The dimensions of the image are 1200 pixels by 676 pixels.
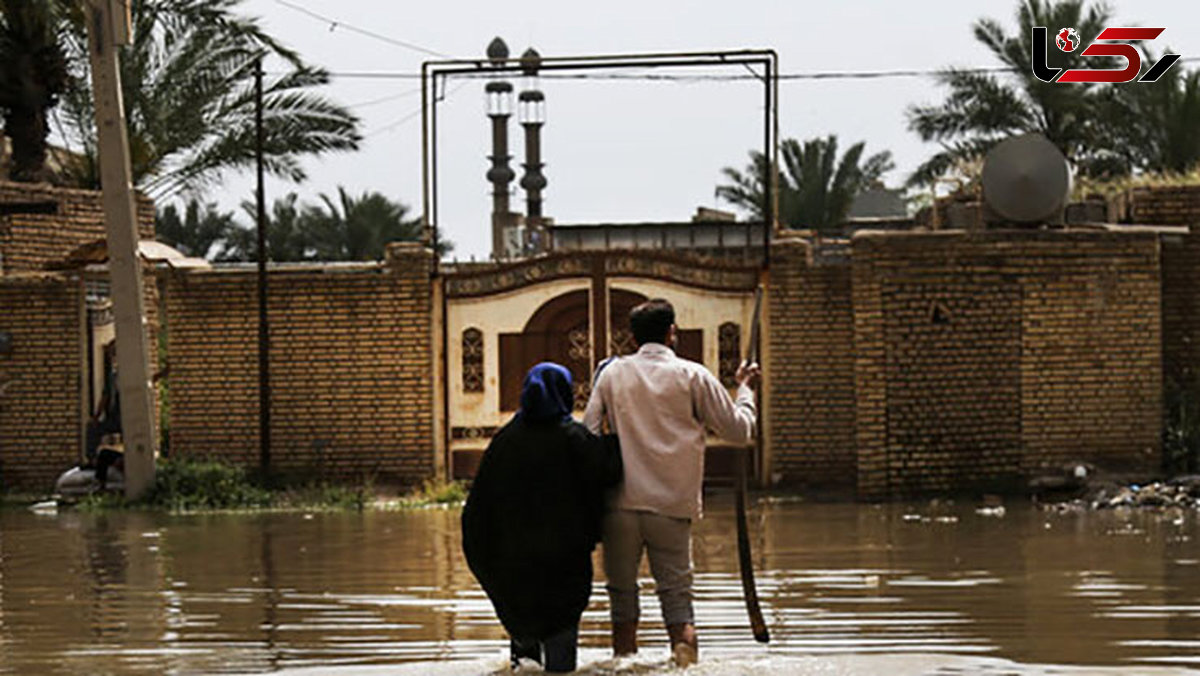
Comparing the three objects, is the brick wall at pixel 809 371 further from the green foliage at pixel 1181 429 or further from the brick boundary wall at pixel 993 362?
the green foliage at pixel 1181 429

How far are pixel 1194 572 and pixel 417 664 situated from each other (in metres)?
5.12

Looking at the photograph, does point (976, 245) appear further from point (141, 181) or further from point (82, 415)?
point (141, 181)

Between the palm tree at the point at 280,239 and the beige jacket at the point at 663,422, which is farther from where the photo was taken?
the palm tree at the point at 280,239

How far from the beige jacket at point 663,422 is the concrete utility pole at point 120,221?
11285 millimetres

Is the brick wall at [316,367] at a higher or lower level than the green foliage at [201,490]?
higher

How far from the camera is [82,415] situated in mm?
21109

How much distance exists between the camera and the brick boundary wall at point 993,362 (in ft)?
61.8

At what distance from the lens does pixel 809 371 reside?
19969mm

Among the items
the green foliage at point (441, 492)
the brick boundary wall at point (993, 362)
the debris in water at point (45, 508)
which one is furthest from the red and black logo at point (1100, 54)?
the debris in water at point (45, 508)

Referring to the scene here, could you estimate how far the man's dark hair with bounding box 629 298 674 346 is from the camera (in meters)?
8.77

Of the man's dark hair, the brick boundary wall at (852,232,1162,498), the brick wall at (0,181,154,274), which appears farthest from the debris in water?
the man's dark hair

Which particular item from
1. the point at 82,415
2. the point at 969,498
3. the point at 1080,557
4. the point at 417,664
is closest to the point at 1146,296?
the point at 969,498

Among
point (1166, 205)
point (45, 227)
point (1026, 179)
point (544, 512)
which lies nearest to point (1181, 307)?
point (1166, 205)

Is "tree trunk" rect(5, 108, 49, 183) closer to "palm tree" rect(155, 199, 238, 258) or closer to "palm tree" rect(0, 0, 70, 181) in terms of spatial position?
"palm tree" rect(0, 0, 70, 181)
